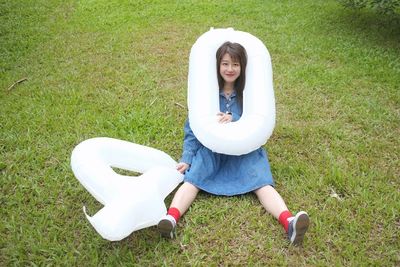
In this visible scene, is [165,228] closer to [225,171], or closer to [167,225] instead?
[167,225]

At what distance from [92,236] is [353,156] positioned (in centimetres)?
187

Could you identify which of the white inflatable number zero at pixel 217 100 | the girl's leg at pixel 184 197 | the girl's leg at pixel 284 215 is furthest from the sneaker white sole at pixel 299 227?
the girl's leg at pixel 184 197

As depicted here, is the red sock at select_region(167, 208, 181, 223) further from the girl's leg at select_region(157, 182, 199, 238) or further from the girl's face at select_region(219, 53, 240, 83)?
the girl's face at select_region(219, 53, 240, 83)

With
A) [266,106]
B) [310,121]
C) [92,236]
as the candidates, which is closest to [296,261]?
[266,106]

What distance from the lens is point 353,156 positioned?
290 cm

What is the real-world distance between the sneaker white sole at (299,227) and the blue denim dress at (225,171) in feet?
1.33

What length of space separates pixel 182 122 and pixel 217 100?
2.82 ft

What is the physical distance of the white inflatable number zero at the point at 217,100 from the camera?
2.35m

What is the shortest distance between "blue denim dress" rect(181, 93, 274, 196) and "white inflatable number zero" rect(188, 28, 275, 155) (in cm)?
13

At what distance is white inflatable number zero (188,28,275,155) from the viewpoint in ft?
7.72

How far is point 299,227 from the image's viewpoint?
81.4 inches

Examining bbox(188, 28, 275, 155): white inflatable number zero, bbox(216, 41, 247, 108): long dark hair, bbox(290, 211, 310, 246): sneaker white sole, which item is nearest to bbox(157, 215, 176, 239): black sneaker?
bbox(188, 28, 275, 155): white inflatable number zero

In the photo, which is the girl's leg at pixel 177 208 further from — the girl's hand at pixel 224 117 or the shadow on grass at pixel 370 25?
the shadow on grass at pixel 370 25

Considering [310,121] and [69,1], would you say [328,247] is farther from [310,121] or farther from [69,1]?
[69,1]
